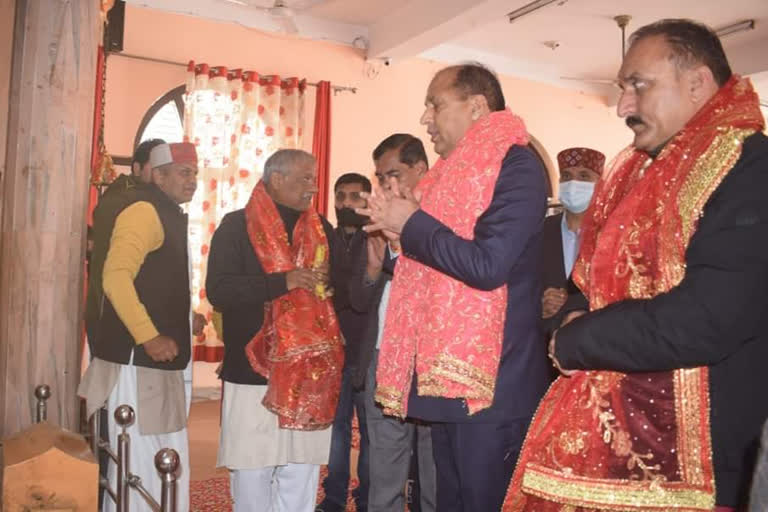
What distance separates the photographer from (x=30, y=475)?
69.4 inches

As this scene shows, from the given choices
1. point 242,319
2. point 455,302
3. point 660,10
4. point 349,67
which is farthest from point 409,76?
point 455,302

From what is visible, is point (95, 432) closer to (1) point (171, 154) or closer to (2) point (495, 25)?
(1) point (171, 154)

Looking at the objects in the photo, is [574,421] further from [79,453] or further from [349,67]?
[349,67]

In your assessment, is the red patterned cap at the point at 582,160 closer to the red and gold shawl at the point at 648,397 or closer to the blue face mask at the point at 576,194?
the blue face mask at the point at 576,194

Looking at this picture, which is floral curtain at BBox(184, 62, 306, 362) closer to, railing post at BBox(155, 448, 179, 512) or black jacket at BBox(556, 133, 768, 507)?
railing post at BBox(155, 448, 179, 512)

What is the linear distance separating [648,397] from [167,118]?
6210mm

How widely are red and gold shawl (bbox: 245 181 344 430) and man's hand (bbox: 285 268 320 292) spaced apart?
7 centimetres

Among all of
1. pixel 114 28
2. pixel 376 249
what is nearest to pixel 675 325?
pixel 376 249

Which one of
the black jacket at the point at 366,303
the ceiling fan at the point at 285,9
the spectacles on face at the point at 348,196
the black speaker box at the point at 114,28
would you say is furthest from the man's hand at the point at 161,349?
the ceiling fan at the point at 285,9

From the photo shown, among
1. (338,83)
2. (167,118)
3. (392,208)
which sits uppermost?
(338,83)

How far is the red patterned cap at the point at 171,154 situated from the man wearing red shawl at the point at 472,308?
1562mm

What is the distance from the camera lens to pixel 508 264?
1.66 metres

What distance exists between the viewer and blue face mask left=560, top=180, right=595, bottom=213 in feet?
10.7

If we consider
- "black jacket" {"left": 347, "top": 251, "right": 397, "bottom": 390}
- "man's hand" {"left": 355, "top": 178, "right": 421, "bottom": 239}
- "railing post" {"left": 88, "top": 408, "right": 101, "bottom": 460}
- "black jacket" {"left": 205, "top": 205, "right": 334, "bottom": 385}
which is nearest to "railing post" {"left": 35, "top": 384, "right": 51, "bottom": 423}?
"railing post" {"left": 88, "top": 408, "right": 101, "bottom": 460}
